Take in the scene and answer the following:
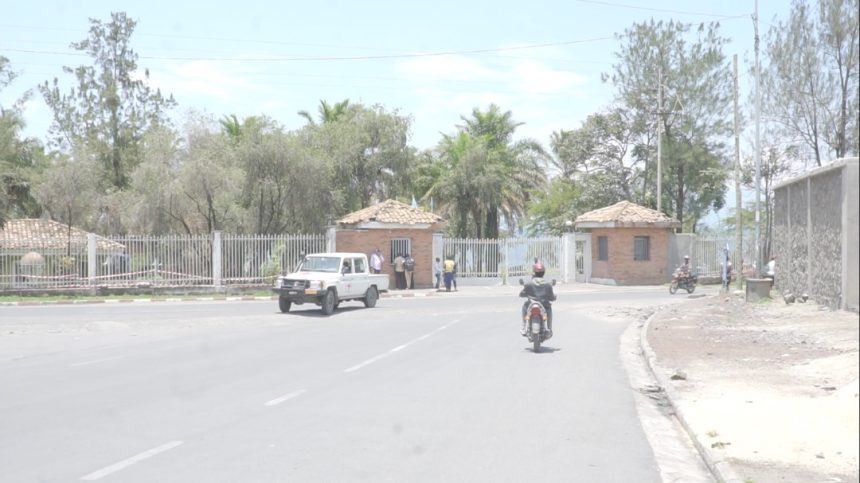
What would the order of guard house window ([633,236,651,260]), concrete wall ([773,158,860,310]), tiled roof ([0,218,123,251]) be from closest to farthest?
concrete wall ([773,158,860,310]) → tiled roof ([0,218,123,251]) → guard house window ([633,236,651,260])

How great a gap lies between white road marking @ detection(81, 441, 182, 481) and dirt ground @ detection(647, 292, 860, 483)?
16.1ft

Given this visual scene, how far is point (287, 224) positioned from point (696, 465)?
36.3 m

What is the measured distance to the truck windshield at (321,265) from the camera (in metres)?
24.7

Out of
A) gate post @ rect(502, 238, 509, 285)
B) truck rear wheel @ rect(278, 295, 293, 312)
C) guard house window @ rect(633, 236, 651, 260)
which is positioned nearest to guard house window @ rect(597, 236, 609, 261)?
guard house window @ rect(633, 236, 651, 260)

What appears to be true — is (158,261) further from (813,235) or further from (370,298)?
(813,235)

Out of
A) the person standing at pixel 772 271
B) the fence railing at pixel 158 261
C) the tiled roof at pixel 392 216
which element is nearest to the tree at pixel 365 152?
the tiled roof at pixel 392 216

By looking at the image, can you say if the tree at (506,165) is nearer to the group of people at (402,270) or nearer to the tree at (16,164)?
the group of people at (402,270)

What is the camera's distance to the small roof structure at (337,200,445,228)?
36.8 metres

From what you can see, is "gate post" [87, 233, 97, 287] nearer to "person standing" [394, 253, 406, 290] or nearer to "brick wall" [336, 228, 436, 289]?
"brick wall" [336, 228, 436, 289]

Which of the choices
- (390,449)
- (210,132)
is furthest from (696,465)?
(210,132)

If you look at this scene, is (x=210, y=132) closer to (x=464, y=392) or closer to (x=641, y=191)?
(x=641, y=191)

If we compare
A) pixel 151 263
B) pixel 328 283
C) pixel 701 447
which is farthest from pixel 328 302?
pixel 701 447

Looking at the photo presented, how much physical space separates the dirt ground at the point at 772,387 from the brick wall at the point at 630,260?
1979 cm

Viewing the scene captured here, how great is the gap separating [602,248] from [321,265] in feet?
67.4
